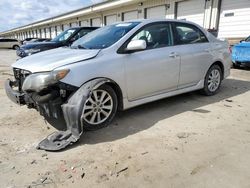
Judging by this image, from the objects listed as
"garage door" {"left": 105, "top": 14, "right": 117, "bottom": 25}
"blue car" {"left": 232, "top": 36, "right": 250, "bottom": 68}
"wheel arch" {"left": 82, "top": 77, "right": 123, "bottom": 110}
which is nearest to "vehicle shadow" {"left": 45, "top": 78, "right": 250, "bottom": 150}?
"wheel arch" {"left": 82, "top": 77, "right": 123, "bottom": 110}

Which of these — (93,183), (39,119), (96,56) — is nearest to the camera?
(93,183)

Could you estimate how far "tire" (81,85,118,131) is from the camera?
3.71 metres

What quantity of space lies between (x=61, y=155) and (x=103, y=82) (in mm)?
1180

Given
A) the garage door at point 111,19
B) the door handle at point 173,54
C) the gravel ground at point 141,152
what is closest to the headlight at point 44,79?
the gravel ground at point 141,152

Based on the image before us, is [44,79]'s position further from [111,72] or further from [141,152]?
[141,152]

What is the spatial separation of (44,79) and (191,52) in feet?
9.74

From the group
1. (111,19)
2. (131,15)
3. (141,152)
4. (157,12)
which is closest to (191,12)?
(157,12)

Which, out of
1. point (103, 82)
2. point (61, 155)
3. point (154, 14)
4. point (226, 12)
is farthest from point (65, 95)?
point (154, 14)

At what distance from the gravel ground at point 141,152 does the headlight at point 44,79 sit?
2.47ft

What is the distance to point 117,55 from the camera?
3.98 metres

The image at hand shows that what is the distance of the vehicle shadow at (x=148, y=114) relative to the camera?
372cm

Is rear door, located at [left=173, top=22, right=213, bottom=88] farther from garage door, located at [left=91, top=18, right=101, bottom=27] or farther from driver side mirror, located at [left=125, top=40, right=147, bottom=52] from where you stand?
garage door, located at [left=91, top=18, right=101, bottom=27]

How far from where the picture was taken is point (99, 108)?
3.83 meters

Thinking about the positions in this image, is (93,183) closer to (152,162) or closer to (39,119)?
(152,162)
